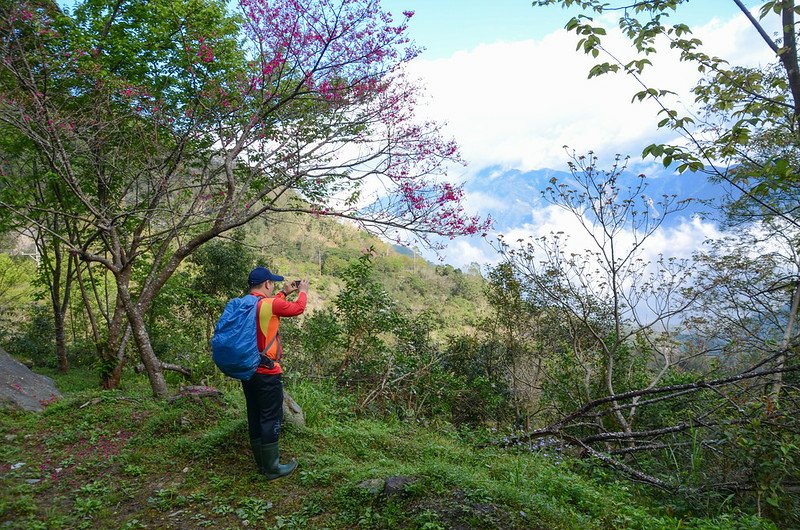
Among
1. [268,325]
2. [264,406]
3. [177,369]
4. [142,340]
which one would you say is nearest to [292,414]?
[264,406]

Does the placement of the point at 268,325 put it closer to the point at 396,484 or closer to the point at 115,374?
the point at 396,484

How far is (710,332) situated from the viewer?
9.66 m

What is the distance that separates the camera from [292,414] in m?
4.84

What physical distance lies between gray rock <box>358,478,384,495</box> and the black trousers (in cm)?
84

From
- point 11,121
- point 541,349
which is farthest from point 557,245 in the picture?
point 11,121

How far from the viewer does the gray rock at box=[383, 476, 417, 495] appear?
10.7 feet

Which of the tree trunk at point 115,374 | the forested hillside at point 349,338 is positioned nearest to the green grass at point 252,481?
the forested hillside at point 349,338

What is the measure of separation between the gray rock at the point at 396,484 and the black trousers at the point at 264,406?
3.42 feet

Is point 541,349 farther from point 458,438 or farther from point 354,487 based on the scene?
point 354,487

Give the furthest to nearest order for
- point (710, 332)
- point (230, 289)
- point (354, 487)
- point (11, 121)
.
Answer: point (230, 289), point (710, 332), point (11, 121), point (354, 487)

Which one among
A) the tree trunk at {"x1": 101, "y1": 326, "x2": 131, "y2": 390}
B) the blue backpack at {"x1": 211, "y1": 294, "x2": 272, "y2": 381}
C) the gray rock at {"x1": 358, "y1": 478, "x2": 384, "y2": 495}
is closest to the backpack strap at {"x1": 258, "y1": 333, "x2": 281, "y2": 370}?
the blue backpack at {"x1": 211, "y1": 294, "x2": 272, "y2": 381}

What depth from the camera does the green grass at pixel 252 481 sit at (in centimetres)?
315

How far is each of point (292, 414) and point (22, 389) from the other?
15.2 feet

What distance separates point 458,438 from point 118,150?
6.71 m
